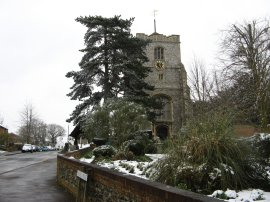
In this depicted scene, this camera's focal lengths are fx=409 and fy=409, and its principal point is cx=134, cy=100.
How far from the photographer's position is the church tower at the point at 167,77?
64.1 m

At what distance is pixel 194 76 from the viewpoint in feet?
139

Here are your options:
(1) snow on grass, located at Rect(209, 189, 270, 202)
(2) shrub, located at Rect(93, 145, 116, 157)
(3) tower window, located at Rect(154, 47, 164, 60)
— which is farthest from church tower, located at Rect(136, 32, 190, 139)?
(1) snow on grass, located at Rect(209, 189, 270, 202)

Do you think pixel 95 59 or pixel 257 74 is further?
pixel 95 59

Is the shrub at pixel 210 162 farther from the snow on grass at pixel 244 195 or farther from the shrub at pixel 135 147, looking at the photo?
the shrub at pixel 135 147

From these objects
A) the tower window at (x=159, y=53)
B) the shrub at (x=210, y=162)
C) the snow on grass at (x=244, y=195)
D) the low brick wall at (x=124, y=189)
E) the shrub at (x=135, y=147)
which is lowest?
the snow on grass at (x=244, y=195)

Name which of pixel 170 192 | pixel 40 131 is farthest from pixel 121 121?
pixel 40 131

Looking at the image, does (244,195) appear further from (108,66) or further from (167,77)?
(167,77)

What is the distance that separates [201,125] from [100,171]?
2.61m

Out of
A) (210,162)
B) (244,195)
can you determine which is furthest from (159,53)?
(244,195)

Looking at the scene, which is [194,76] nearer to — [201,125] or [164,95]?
[164,95]

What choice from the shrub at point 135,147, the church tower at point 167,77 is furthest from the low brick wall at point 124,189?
the church tower at point 167,77

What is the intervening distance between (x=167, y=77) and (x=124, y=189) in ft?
194

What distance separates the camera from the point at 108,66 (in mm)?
33875

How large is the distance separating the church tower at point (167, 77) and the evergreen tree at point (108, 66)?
95.0 ft
